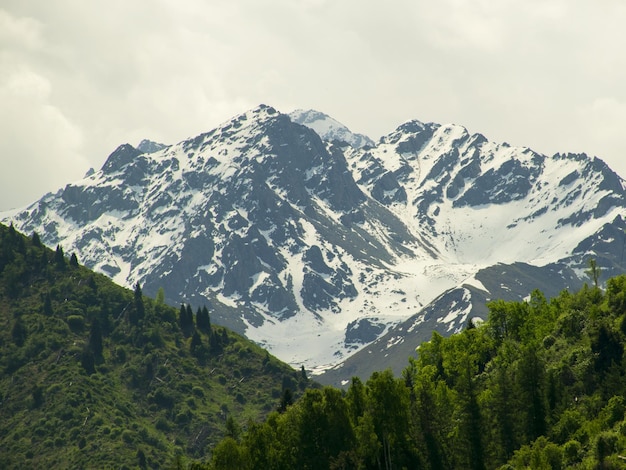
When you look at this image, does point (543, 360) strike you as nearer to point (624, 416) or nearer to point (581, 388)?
point (581, 388)

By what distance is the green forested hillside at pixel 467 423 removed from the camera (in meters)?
129

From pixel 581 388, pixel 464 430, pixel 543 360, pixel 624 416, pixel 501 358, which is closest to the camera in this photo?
pixel 624 416

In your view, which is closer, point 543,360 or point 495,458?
point 495,458

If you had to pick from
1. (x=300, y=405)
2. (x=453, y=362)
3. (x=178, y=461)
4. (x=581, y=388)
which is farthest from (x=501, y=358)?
(x=178, y=461)

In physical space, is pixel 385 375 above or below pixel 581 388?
above

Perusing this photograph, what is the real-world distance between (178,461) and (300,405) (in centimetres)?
1835

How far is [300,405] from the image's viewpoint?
5472 inches

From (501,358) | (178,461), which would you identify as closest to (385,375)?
(178,461)

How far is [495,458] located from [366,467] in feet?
63.9

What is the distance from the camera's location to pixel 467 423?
13725cm

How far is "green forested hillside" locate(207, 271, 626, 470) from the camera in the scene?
424 ft

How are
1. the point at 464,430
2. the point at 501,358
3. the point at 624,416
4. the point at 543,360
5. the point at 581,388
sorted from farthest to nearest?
the point at 501,358, the point at 543,360, the point at 581,388, the point at 464,430, the point at 624,416

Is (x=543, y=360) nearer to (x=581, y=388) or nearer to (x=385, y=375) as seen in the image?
(x=581, y=388)

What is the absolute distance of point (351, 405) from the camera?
13775 cm
